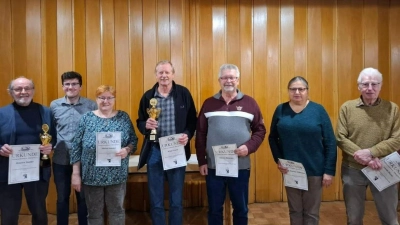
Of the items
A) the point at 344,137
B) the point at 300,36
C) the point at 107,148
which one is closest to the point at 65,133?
the point at 107,148

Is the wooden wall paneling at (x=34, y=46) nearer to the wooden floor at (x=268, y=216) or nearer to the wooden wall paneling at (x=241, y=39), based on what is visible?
the wooden floor at (x=268, y=216)

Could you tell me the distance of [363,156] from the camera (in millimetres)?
2326

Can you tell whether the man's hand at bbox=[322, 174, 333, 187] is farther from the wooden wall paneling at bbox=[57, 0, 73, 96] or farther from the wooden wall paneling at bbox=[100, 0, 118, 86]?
the wooden wall paneling at bbox=[57, 0, 73, 96]

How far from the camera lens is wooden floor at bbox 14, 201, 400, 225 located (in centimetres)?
341

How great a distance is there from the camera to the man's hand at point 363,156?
2324 mm

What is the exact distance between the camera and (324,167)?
241 centimetres

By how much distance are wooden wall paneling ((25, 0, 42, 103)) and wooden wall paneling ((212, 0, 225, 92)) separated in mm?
1978

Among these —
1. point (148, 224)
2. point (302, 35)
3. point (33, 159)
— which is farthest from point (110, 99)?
point (302, 35)

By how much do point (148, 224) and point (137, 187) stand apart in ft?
1.91

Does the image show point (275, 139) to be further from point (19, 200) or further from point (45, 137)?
point (19, 200)

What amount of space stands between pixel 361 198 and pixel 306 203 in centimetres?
42

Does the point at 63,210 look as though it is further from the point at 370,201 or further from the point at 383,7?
the point at 383,7

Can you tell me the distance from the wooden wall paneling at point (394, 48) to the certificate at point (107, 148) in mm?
3519

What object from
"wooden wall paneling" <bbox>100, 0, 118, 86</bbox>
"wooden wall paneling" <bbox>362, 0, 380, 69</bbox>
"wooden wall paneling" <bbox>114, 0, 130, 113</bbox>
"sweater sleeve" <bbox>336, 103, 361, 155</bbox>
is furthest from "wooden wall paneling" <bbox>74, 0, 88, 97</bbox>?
"wooden wall paneling" <bbox>362, 0, 380, 69</bbox>
